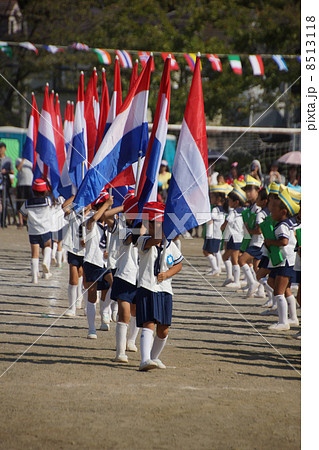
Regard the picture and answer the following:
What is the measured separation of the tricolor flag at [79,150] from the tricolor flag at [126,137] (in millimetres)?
1545

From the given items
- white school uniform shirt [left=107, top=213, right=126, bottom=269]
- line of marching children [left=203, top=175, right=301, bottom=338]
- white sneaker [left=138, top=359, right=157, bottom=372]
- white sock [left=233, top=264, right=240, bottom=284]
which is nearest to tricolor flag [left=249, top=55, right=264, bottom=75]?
Result: line of marching children [left=203, top=175, right=301, bottom=338]

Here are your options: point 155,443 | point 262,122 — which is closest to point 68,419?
point 155,443

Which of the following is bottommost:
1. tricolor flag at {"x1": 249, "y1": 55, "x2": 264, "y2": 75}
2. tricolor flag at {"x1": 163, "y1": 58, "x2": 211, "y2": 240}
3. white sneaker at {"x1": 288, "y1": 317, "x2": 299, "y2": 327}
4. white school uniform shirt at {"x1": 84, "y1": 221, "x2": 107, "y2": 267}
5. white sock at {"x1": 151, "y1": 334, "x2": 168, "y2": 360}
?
white sneaker at {"x1": 288, "y1": 317, "x2": 299, "y2": 327}

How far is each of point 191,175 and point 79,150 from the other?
448 centimetres

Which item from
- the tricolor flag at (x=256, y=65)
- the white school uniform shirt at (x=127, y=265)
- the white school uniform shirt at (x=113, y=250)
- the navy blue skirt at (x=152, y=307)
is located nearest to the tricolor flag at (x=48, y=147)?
the white school uniform shirt at (x=113, y=250)

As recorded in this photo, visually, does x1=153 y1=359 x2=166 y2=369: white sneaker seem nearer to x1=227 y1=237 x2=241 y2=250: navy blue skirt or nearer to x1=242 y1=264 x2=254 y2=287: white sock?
x1=242 y1=264 x2=254 y2=287: white sock

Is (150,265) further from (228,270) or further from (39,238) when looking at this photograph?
(228,270)

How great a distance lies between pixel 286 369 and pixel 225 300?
179 inches

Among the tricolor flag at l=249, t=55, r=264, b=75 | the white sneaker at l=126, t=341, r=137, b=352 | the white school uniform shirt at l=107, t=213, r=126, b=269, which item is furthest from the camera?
the tricolor flag at l=249, t=55, r=264, b=75

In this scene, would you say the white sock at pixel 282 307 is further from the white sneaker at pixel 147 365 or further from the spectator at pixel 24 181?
the spectator at pixel 24 181

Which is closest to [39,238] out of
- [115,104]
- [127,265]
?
[115,104]

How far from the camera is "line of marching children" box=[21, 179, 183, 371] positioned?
6.71 m

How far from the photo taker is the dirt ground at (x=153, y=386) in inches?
193
